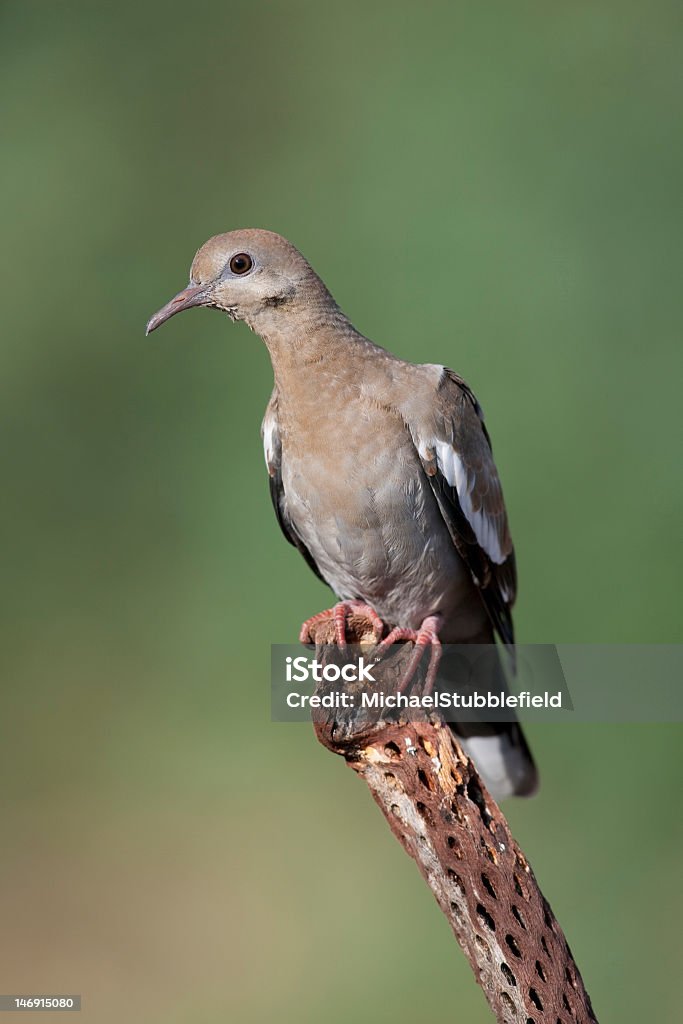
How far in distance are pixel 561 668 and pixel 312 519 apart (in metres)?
0.96

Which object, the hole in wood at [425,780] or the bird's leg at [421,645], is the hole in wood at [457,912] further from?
the bird's leg at [421,645]

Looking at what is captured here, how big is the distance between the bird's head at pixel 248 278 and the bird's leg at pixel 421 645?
2.64ft

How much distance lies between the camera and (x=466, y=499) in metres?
2.58

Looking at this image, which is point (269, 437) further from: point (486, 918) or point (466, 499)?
point (486, 918)

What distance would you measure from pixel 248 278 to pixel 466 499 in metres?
0.74

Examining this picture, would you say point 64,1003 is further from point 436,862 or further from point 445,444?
point 445,444

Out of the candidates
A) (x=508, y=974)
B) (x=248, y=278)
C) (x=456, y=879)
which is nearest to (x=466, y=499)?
(x=248, y=278)

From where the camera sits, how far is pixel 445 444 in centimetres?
249

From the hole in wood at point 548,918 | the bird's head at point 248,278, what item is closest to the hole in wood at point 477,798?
the hole in wood at point 548,918

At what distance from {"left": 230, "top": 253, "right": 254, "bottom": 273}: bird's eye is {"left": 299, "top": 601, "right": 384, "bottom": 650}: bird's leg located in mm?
830

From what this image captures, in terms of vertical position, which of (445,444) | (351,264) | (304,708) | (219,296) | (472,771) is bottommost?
(472,771)

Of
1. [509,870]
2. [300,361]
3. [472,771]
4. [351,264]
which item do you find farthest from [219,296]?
[351,264]

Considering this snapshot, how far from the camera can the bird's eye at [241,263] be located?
236 centimetres

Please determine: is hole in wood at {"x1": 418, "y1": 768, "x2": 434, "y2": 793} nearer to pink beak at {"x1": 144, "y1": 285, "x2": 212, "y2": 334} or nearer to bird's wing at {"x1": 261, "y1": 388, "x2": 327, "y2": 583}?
bird's wing at {"x1": 261, "y1": 388, "x2": 327, "y2": 583}
